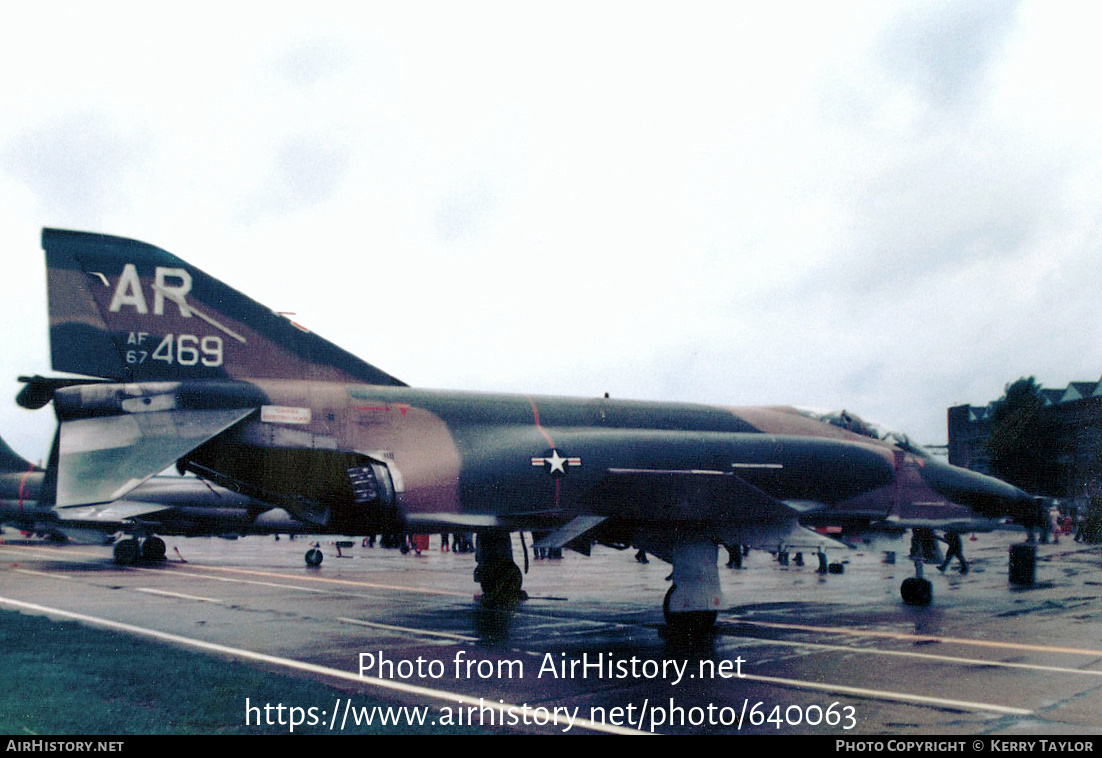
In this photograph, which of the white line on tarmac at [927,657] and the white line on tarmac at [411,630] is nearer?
the white line on tarmac at [927,657]

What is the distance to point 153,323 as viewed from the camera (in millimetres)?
11109

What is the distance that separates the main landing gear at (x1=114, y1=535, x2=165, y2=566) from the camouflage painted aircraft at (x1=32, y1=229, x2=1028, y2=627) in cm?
1700

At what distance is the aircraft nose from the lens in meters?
14.7

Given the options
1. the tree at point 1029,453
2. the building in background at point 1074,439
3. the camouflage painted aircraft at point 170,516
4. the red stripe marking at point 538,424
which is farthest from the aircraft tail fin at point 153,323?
the tree at point 1029,453

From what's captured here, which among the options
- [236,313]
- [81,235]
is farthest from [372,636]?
[81,235]

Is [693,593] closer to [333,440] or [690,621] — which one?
[690,621]

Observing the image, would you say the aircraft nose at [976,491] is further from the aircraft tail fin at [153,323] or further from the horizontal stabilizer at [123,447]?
the horizontal stabilizer at [123,447]

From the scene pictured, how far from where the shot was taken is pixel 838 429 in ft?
49.2

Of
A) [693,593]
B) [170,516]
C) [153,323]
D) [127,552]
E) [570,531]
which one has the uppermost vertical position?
[153,323]

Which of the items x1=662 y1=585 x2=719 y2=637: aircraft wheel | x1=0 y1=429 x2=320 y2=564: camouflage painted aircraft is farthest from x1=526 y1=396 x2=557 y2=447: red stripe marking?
x1=0 y1=429 x2=320 y2=564: camouflage painted aircraft

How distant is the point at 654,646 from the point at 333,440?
501 cm

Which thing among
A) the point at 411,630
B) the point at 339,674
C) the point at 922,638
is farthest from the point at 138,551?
the point at 922,638

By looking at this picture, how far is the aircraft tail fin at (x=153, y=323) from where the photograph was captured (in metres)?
10.7
